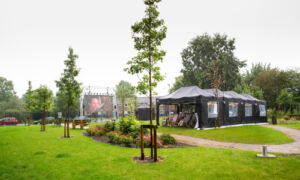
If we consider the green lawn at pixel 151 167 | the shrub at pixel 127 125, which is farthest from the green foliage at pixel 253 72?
the green lawn at pixel 151 167

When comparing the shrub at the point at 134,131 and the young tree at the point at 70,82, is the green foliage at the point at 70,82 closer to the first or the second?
the young tree at the point at 70,82

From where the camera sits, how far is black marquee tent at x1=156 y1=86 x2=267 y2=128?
15383 mm

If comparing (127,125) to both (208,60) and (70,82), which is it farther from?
(208,60)

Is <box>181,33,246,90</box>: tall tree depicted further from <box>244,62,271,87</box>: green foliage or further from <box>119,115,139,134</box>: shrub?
<box>119,115,139,134</box>: shrub

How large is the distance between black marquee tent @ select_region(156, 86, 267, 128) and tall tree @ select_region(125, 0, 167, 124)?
10352mm

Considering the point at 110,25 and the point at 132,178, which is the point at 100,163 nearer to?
the point at 132,178

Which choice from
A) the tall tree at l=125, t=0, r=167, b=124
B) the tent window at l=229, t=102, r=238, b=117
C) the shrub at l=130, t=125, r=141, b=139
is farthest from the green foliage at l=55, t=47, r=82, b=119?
the tent window at l=229, t=102, r=238, b=117

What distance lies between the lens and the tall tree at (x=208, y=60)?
95.4 feet

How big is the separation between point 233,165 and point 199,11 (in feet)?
55.1

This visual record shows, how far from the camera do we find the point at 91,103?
2970 cm

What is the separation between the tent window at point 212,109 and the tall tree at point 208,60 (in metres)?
12.9

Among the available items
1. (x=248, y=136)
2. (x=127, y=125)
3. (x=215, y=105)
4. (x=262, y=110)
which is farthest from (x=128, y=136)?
(x=262, y=110)

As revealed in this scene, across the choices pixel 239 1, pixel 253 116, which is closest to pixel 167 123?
pixel 253 116

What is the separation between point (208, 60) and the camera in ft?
100
